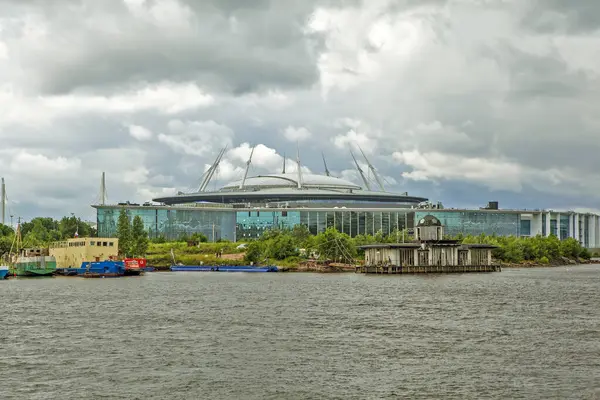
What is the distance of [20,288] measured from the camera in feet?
333

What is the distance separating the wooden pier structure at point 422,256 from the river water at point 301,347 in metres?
58.1

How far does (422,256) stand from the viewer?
144m

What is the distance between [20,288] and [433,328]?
6165 centimetres

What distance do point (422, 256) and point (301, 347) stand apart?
99408 mm

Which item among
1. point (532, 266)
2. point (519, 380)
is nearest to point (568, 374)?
point (519, 380)

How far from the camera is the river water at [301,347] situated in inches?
1435

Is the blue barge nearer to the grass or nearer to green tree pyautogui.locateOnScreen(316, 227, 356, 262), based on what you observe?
the grass

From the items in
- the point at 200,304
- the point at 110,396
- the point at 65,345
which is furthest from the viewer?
the point at 200,304

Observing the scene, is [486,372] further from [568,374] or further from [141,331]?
[141,331]

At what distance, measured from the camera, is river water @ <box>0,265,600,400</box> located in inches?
1435

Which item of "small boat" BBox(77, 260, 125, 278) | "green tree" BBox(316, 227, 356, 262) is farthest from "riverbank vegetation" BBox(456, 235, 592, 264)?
"small boat" BBox(77, 260, 125, 278)

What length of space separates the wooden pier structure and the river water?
5810 cm

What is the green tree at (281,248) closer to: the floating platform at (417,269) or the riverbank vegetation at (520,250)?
the floating platform at (417,269)

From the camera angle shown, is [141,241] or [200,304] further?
[141,241]
